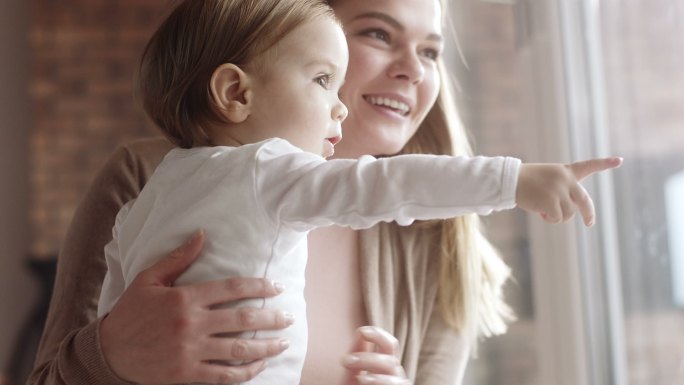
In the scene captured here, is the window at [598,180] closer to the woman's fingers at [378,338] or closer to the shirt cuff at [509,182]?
the woman's fingers at [378,338]

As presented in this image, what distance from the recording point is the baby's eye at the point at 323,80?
1.16 m

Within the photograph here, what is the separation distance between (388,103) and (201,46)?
54 cm

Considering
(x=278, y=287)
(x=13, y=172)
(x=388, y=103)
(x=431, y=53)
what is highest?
(x=13, y=172)

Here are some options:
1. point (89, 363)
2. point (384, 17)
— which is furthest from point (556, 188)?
point (384, 17)

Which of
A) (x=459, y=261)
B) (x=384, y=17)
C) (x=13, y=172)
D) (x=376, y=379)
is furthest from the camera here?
(x=13, y=172)

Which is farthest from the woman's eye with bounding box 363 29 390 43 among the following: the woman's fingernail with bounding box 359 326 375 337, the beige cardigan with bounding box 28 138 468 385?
the woman's fingernail with bounding box 359 326 375 337

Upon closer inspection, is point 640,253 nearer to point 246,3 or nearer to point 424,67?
point 424,67

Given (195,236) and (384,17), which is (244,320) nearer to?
(195,236)

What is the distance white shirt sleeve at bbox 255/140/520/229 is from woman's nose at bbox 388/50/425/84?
2.00ft

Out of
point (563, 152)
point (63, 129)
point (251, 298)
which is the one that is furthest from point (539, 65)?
point (63, 129)

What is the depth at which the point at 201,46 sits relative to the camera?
1173mm

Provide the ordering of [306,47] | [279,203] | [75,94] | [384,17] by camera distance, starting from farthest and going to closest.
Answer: [75,94], [384,17], [306,47], [279,203]

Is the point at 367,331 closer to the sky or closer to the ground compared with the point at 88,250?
closer to the ground

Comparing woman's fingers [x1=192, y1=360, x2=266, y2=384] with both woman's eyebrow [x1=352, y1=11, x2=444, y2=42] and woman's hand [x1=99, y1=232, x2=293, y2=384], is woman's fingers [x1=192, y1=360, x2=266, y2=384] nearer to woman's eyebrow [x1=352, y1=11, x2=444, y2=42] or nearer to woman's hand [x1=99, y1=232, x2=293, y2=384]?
woman's hand [x1=99, y1=232, x2=293, y2=384]
